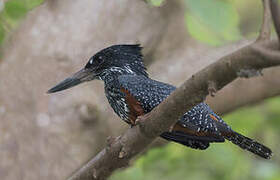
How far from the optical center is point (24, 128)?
4.95m

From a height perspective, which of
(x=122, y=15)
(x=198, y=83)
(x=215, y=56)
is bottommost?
(x=215, y=56)

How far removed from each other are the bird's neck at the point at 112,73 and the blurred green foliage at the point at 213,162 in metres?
0.93

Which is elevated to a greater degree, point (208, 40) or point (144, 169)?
point (208, 40)

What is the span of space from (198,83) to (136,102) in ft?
3.99

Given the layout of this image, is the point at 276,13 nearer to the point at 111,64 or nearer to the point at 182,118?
the point at 182,118

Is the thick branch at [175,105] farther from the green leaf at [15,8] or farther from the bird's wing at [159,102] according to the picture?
the green leaf at [15,8]

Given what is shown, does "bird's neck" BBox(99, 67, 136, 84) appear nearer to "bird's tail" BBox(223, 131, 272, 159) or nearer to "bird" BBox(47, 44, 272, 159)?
"bird" BBox(47, 44, 272, 159)

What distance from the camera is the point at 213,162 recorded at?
550 cm

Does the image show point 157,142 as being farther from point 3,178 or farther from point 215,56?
point 3,178

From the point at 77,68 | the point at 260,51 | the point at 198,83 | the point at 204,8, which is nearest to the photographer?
the point at 260,51

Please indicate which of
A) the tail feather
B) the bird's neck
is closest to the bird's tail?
the tail feather

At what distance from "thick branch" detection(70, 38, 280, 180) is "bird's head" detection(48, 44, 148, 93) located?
1.13m

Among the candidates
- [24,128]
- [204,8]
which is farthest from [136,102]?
[24,128]

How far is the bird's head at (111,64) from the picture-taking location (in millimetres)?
4188
